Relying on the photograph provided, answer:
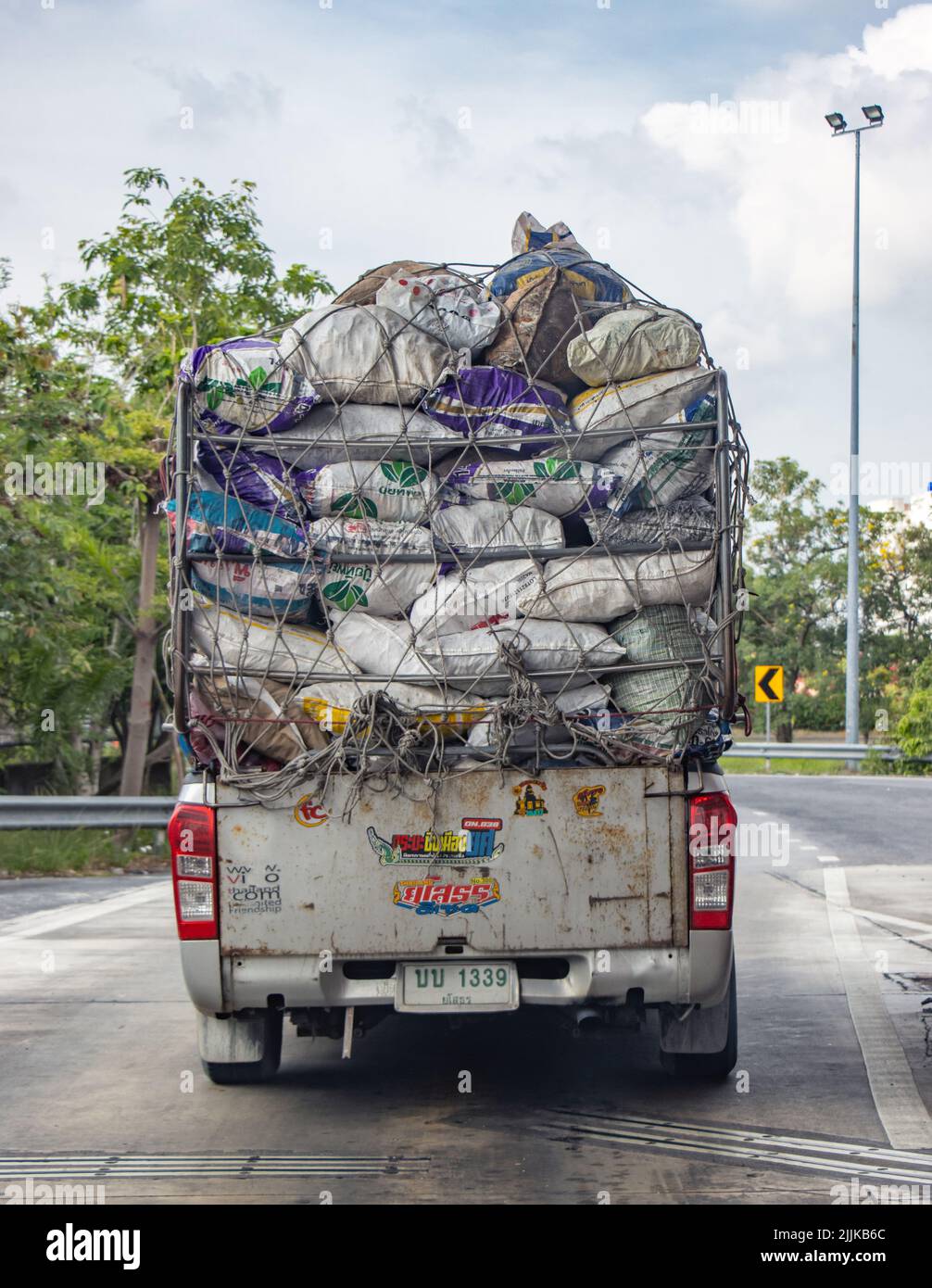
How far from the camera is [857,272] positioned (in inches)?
1348

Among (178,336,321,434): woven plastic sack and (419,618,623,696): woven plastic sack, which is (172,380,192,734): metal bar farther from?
(419,618,623,696): woven plastic sack

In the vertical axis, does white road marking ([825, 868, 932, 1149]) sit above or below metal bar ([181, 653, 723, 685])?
below

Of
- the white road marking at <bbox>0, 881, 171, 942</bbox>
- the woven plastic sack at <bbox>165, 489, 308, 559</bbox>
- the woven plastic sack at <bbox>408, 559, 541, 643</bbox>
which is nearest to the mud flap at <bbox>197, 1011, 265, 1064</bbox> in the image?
the woven plastic sack at <bbox>408, 559, 541, 643</bbox>

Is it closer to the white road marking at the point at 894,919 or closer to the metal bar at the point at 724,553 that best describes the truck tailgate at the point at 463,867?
the metal bar at the point at 724,553

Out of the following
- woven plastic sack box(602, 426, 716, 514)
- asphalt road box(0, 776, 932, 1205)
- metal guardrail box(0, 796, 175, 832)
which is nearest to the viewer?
asphalt road box(0, 776, 932, 1205)

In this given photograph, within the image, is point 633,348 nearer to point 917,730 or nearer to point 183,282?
point 183,282

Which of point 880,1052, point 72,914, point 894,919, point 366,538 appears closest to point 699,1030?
point 880,1052

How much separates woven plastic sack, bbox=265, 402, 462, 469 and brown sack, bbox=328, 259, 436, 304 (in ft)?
3.08

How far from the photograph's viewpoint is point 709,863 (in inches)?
229

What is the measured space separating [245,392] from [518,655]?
1.58 metres

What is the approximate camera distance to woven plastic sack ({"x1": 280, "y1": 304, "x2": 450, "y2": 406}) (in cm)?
627

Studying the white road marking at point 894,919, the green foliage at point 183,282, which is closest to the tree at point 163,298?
the green foliage at point 183,282
